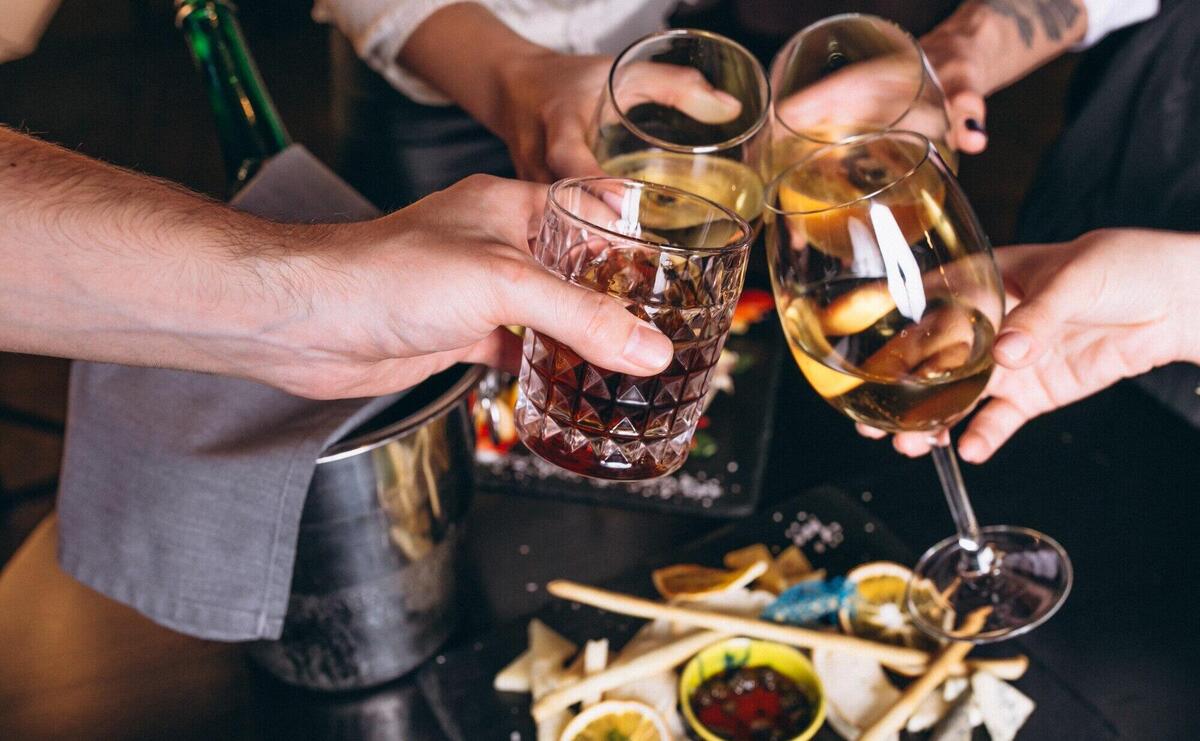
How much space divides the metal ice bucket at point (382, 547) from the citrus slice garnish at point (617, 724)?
207 mm

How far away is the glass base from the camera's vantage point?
3.67ft

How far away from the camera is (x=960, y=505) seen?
46.3 inches

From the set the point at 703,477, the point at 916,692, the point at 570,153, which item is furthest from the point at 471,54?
the point at 916,692

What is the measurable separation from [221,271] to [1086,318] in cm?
91

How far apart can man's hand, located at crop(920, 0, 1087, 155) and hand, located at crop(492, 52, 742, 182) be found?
504 millimetres

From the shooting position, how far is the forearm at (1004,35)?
147cm

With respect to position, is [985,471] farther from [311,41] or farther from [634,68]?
[311,41]

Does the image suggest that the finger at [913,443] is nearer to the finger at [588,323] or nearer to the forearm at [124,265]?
the finger at [588,323]

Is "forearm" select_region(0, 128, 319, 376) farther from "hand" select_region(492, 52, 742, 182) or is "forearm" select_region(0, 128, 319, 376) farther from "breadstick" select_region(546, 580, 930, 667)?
"breadstick" select_region(546, 580, 930, 667)

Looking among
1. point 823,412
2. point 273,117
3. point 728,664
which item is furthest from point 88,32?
point 728,664

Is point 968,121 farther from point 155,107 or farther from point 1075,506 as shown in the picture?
point 155,107

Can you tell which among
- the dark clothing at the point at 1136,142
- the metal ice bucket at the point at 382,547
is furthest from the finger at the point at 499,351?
the dark clothing at the point at 1136,142

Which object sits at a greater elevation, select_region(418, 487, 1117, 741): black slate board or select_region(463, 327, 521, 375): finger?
select_region(463, 327, 521, 375): finger

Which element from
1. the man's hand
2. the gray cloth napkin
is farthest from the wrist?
the man's hand
